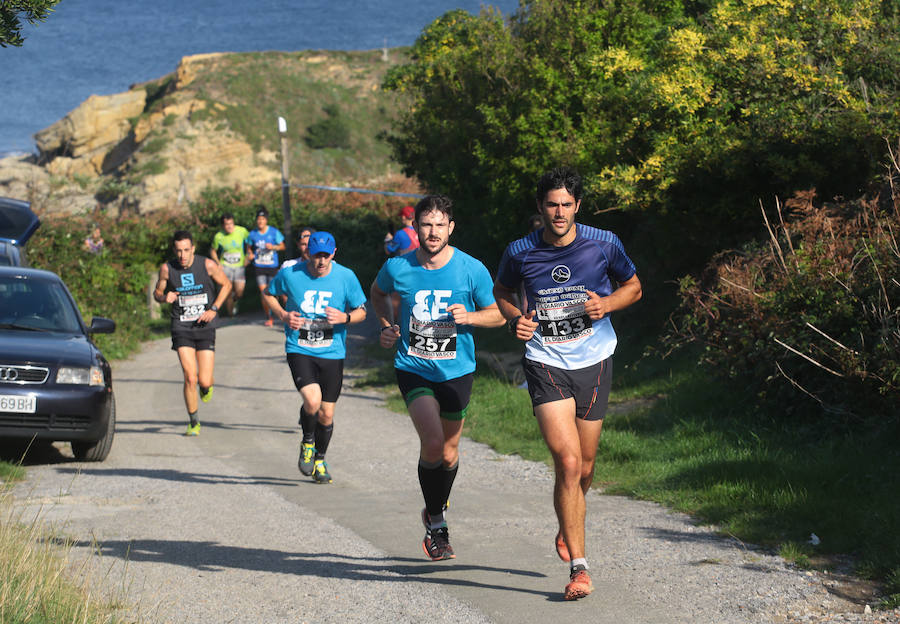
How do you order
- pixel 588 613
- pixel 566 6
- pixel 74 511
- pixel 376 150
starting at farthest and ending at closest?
1. pixel 376 150
2. pixel 566 6
3. pixel 74 511
4. pixel 588 613

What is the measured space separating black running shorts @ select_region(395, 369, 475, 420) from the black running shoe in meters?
0.71

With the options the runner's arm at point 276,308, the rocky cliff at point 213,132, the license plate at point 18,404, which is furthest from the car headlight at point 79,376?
the rocky cliff at point 213,132

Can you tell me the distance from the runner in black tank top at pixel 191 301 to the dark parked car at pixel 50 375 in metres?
1.07

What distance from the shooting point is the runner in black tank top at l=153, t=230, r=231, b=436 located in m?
11.8

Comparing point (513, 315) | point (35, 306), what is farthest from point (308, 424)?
point (513, 315)

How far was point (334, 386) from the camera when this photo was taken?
9391 millimetres

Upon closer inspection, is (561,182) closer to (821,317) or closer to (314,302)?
(314,302)

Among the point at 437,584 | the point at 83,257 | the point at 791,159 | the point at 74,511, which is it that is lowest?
the point at 83,257

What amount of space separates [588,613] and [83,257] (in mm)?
18674

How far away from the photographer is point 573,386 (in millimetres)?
6008

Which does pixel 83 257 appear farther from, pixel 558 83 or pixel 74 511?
pixel 74 511

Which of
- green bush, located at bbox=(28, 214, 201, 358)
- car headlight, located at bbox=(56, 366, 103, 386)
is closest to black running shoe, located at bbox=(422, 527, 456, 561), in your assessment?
car headlight, located at bbox=(56, 366, 103, 386)

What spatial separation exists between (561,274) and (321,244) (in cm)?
351

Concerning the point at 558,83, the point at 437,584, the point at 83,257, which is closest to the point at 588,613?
the point at 437,584
